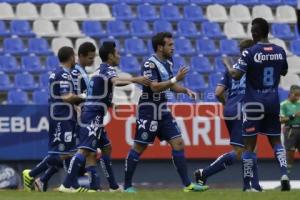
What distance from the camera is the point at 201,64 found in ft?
70.8

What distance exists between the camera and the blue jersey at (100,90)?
514 inches

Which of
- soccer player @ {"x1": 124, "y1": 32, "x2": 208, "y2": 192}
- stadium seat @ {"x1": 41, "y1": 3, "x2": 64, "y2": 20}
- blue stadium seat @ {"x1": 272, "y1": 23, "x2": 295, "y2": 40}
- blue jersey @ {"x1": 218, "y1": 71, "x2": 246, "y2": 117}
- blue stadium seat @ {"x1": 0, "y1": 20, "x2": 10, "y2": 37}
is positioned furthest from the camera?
blue stadium seat @ {"x1": 272, "y1": 23, "x2": 295, "y2": 40}

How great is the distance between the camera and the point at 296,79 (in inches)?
850

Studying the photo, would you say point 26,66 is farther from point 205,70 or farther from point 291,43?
point 291,43

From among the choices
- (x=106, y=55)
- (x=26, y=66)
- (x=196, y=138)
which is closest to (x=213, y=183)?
(x=196, y=138)

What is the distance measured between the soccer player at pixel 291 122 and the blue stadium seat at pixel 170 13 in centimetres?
441

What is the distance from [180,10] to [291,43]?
2.76m

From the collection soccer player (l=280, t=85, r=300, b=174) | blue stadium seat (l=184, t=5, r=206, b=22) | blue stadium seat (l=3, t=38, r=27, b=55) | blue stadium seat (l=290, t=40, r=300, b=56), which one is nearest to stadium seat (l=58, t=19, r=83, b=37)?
blue stadium seat (l=3, t=38, r=27, b=55)

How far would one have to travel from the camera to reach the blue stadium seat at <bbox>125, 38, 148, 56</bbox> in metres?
21.5

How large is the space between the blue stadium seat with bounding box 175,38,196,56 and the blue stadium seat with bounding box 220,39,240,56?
72cm

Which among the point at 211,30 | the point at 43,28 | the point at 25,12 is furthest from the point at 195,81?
the point at 25,12

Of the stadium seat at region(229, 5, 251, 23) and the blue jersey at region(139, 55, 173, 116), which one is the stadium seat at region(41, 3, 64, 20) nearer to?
the stadium seat at region(229, 5, 251, 23)

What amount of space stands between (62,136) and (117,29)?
28.0ft

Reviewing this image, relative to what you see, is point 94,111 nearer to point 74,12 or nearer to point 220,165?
point 220,165
